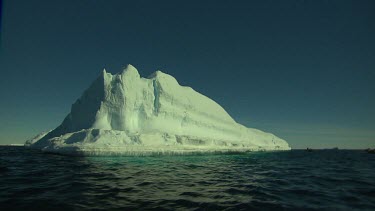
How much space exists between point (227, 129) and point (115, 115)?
27814 millimetres

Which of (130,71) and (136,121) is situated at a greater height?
(130,71)

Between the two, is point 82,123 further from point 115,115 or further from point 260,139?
point 260,139

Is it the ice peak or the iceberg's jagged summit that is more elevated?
the ice peak

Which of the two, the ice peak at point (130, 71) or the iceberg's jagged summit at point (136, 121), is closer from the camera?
the iceberg's jagged summit at point (136, 121)

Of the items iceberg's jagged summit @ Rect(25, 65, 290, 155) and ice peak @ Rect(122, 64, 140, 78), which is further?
ice peak @ Rect(122, 64, 140, 78)

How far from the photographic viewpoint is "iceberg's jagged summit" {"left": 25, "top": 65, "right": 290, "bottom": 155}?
33.6 m

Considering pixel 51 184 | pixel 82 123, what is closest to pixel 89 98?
pixel 82 123

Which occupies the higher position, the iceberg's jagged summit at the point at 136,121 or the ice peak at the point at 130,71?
the ice peak at the point at 130,71

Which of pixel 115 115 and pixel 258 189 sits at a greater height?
pixel 115 115

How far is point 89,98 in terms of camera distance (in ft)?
146

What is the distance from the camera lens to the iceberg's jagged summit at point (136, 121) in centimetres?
3362

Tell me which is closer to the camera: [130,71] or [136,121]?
[136,121]

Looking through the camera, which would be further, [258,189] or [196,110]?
[196,110]

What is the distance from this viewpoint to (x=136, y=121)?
139ft
